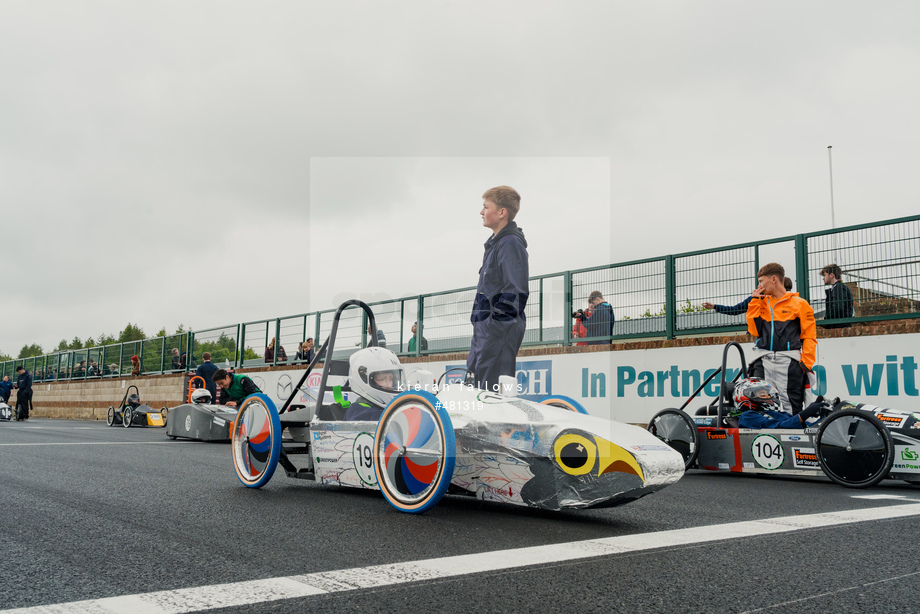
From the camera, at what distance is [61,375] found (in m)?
39.7

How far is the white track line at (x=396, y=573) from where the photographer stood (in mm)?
2344

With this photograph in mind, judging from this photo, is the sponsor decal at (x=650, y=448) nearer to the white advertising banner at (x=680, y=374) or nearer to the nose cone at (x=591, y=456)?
the nose cone at (x=591, y=456)

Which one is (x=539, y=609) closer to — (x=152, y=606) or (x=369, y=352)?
(x=152, y=606)

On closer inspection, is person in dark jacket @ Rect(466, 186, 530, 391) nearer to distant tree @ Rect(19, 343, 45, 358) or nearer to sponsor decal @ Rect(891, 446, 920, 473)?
sponsor decal @ Rect(891, 446, 920, 473)

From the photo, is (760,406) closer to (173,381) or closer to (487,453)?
(487,453)

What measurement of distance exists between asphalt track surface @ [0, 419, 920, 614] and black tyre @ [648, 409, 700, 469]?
2278mm

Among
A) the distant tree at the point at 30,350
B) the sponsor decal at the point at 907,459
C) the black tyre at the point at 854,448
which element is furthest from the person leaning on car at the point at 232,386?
the distant tree at the point at 30,350

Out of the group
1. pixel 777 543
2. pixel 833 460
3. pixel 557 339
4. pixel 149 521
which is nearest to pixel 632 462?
pixel 777 543

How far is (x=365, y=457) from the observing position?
4969 mm

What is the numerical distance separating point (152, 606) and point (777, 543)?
110 inches

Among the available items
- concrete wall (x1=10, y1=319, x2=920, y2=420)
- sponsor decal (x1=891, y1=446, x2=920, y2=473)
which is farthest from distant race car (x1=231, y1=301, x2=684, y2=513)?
concrete wall (x1=10, y1=319, x2=920, y2=420)

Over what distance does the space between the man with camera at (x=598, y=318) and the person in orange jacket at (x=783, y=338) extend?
17.9ft

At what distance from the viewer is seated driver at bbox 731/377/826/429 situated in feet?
25.3

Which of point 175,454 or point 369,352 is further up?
point 369,352
